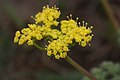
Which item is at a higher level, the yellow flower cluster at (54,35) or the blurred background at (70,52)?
the blurred background at (70,52)

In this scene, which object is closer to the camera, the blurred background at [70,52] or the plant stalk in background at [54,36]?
the plant stalk in background at [54,36]

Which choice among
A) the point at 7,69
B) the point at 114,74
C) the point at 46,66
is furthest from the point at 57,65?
the point at 114,74

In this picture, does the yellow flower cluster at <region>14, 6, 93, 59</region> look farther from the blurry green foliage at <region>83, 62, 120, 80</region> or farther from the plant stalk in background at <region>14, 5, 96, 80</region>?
the blurry green foliage at <region>83, 62, 120, 80</region>

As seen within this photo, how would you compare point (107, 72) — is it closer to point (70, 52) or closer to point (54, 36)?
point (54, 36)

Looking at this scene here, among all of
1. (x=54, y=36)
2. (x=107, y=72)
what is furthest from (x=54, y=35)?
(x=107, y=72)

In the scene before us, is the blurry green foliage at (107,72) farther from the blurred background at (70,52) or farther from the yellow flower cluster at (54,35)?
the blurred background at (70,52)

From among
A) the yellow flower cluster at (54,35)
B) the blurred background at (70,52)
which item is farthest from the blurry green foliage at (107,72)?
the blurred background at (70,52)

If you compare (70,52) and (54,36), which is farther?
(70,52)

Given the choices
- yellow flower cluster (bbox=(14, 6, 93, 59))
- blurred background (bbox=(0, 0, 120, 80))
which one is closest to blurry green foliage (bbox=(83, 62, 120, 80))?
yellow flower cluster (bbox=(14, 6, 93, 59))

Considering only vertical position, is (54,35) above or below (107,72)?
below
